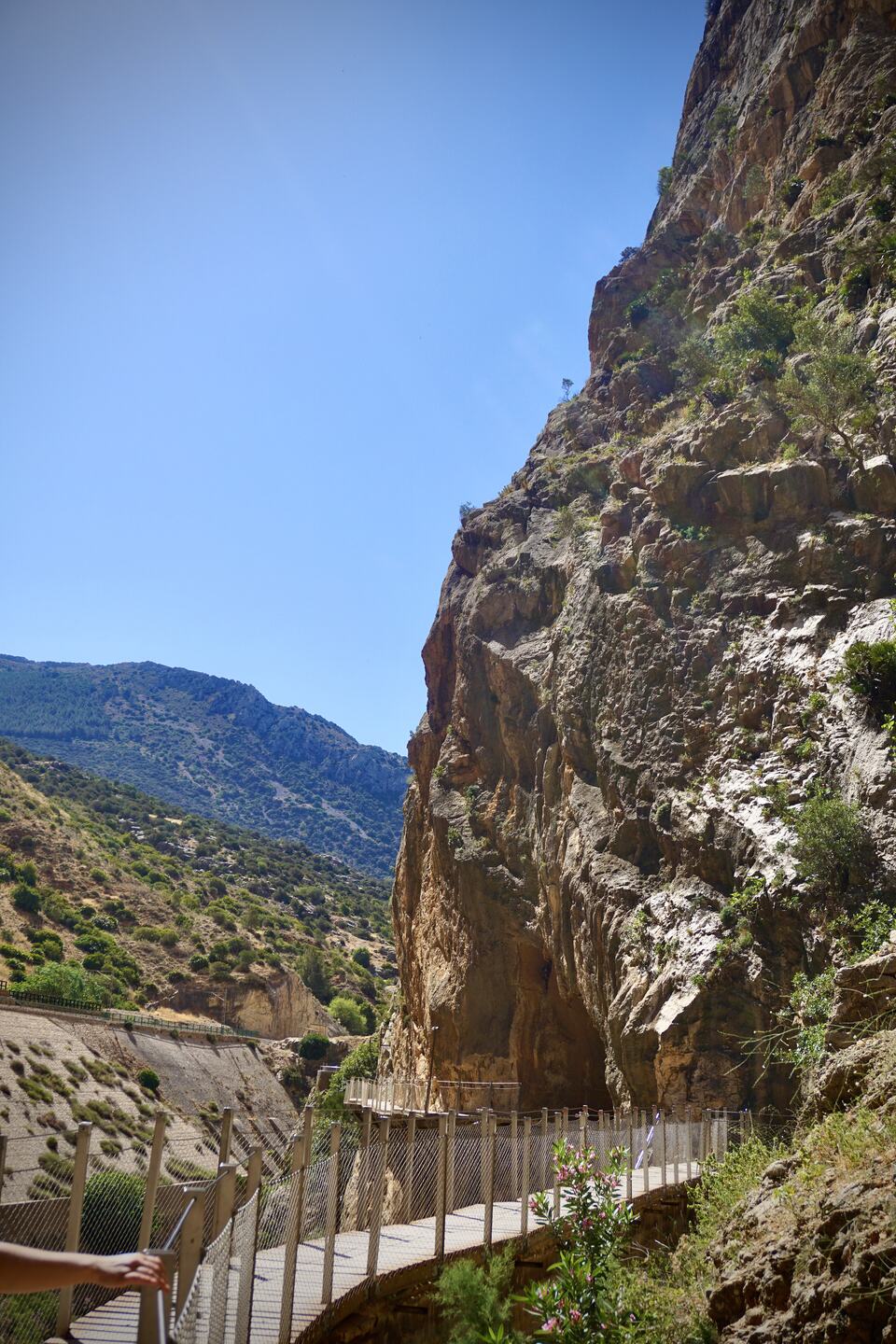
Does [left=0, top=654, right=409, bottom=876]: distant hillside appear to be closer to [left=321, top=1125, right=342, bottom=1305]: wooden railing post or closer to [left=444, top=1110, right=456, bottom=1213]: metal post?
[left=444, top=1110, right=456, bottom=1213]: metal post

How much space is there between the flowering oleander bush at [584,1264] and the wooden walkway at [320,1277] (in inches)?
59.0

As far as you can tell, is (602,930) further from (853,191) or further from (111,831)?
(111,831)

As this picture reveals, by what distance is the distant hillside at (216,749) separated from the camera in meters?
144

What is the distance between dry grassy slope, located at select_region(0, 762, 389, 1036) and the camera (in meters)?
67.6

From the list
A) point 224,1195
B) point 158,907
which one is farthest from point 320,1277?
point 158,907

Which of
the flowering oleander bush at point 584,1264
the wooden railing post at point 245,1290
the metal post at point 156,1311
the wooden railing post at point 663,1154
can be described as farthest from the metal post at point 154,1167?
the wooden railing post at point 663,1154

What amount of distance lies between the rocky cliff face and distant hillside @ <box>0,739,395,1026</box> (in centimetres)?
3047

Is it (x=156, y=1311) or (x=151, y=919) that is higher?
(x=156, y=1311)

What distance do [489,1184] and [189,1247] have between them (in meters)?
8.94

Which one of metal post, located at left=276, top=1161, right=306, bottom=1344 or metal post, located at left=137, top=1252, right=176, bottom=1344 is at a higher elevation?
metal post, located at left=137, top=1252, right=176, bottom=1344

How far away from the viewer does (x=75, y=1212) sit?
21.0 feet

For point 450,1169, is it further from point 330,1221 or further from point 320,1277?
point 330,1221

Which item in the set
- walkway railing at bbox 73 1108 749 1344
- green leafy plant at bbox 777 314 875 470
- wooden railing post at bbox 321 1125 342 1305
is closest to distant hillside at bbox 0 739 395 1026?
walkway railing at bbox 73 1108 749 1344

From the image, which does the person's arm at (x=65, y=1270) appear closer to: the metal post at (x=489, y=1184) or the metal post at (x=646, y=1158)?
the metal post at (x=489, y=1184)
